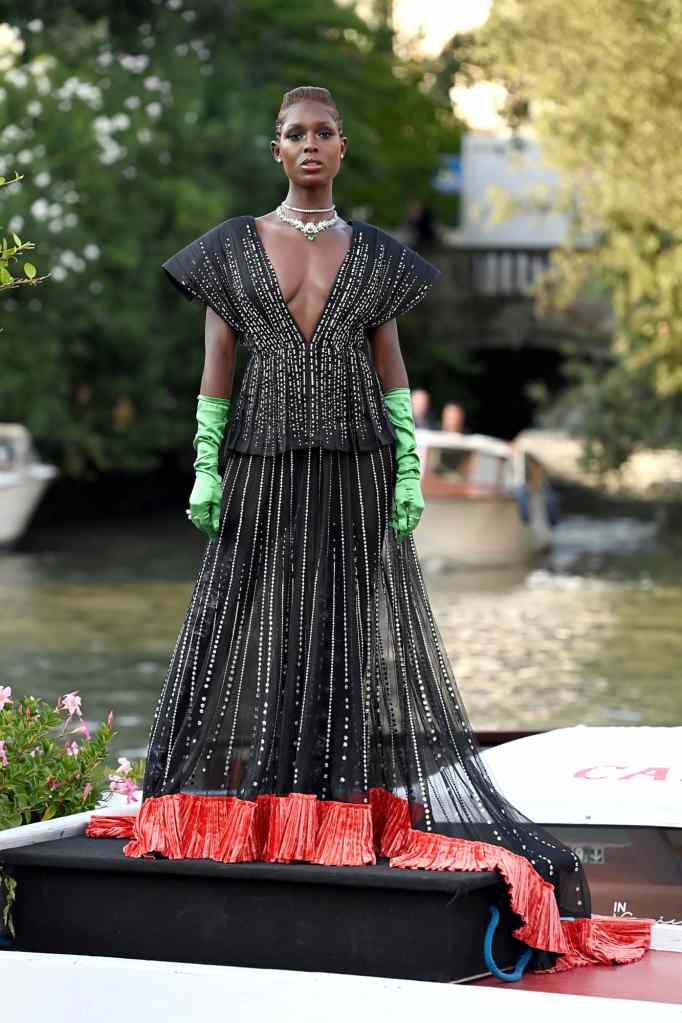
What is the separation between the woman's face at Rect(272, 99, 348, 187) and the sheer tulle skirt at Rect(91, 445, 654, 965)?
0.80m

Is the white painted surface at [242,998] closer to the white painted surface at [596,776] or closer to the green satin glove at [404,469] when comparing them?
the green satin glove at [404,469]

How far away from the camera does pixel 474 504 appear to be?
2962cm

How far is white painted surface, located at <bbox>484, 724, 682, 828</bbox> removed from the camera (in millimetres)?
7000

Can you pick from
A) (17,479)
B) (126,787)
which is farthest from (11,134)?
(126,787)

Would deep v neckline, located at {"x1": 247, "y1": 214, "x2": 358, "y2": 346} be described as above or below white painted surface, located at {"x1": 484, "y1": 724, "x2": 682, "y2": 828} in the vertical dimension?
above

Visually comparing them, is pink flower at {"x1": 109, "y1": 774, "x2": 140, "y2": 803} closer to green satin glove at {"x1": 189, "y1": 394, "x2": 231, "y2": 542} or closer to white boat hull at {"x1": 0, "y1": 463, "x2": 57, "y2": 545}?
green satin glove at {"x1": 189, "y1": 394, "x2": 231, "y2": 542}

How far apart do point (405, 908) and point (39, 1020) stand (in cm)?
101

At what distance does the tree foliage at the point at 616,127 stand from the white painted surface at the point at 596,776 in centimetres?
1238

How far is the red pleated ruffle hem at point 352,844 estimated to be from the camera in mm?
5184

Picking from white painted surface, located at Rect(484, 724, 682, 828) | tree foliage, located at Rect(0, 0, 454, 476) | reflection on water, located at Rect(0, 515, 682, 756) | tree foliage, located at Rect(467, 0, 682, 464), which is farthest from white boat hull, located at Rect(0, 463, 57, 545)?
white painted surface, located at Rect(484, 724, 682, 828)

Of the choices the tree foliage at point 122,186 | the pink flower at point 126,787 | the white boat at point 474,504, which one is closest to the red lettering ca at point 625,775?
the pink flower at point 126,787

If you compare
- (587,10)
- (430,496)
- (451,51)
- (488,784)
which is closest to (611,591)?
(430,496)

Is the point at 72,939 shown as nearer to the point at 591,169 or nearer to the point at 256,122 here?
the point at 591,169

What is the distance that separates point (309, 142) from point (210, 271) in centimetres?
47
